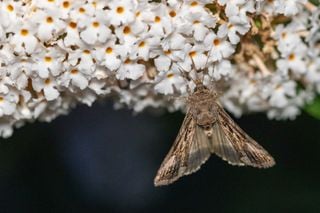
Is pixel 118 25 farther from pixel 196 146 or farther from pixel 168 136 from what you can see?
pixel 168 136

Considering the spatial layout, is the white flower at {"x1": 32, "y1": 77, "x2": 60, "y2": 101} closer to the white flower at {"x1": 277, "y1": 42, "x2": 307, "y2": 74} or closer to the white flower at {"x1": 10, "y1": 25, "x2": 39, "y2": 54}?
the white flower at {"x1": 10, "y1": 25, "x2": 39, "y2": 54}

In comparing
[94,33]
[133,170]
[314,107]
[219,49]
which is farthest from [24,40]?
[133,170]

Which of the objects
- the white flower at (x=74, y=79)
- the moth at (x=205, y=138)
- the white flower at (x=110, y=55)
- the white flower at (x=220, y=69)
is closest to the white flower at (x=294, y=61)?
the white flower at (x=220, y=69)

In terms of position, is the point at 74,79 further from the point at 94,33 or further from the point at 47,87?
the point at 94,33

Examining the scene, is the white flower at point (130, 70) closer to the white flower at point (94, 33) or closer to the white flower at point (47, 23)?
the white flower at point (94, 33)

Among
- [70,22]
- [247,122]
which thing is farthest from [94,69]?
[247,122]
